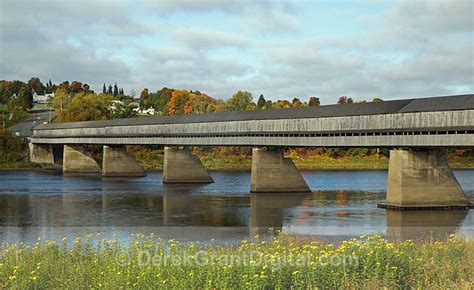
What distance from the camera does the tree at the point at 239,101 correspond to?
463ft

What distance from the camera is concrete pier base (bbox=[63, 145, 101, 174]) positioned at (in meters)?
107

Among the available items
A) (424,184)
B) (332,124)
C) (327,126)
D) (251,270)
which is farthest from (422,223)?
(251,270)

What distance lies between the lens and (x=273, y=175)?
62.2 meters

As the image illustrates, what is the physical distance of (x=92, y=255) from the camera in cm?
1747

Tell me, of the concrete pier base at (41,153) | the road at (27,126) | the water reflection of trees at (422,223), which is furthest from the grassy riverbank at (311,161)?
the water reflection of trees at (422,223)

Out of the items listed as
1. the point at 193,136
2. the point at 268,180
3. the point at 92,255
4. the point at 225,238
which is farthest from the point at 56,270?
the point at 193,136

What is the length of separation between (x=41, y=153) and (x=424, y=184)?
94686 mm

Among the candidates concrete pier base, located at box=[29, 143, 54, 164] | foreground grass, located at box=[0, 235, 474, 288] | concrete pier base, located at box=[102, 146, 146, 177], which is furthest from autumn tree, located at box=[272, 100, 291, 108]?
foreground grass, located at box=[0, 235, 474, 288]

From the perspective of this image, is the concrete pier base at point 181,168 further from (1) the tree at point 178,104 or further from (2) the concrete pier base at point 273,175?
(1) the tree at point 178,104

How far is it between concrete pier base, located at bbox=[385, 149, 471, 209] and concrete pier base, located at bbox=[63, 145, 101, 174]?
72.3 metres

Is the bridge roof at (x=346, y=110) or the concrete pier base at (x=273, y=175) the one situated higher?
the bridge roof at (x=346, y=110)

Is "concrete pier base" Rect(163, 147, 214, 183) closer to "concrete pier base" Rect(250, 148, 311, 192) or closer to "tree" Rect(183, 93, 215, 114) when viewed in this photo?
"concrete pier base" Rect(250, 148, 311, 192)

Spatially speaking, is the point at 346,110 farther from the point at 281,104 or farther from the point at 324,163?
the point at 281,104

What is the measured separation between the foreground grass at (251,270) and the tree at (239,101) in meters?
123
